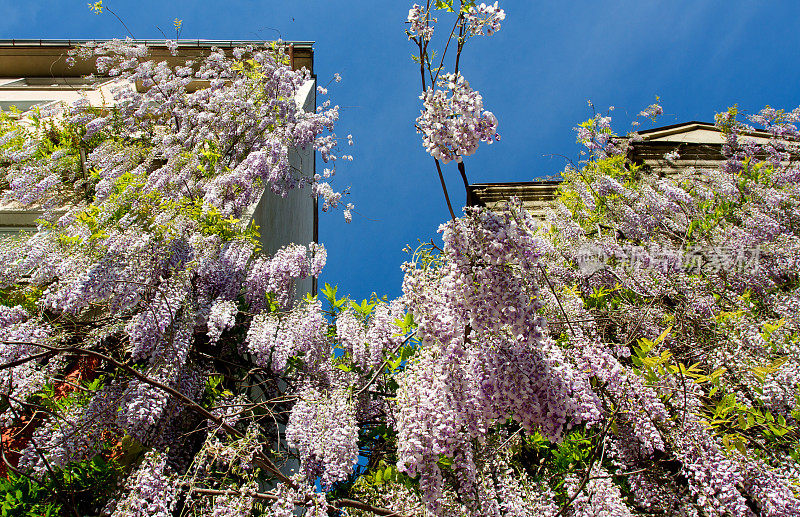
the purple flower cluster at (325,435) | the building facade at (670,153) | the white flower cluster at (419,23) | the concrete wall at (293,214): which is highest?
the building facade at (670,153)

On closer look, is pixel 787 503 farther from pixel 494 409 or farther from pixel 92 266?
pixel 92 266

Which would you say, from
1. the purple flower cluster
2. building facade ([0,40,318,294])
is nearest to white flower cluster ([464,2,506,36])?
the purple flower cluster

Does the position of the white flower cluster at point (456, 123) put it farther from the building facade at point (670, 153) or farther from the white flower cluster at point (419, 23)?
the building facade at point (670, 153)

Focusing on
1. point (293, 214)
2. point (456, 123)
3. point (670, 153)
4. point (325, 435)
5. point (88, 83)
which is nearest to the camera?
point (456, 123)

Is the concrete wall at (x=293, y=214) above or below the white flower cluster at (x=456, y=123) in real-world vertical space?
above

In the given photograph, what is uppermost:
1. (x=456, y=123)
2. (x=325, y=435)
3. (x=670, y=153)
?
(x=670, y=153)

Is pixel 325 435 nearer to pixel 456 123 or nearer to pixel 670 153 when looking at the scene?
pixel 456 123

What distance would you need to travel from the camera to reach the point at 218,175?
5781mm

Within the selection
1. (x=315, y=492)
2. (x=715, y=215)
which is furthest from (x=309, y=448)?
(x=715, y=215)

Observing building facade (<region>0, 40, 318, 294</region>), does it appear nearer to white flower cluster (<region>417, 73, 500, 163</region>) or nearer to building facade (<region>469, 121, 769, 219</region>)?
building facade (<region>469, 121, 769, 219</region>)

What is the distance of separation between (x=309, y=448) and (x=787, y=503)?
302 cm

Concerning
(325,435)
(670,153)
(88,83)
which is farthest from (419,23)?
(88,83)

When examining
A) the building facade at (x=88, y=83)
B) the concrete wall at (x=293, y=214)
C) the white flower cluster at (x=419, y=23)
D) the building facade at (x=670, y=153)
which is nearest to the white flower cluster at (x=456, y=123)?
the white flower cluster at (x=419, y=23)

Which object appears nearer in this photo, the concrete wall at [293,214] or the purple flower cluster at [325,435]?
the purple flower cluster at [325,435]
